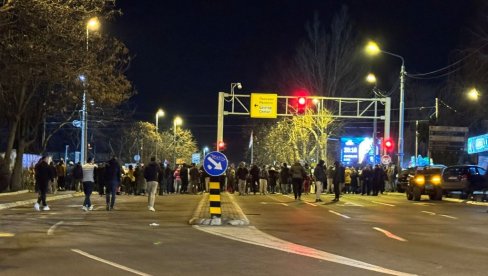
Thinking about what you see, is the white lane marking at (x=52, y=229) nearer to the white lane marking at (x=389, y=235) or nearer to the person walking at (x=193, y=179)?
the white lane marking at (x=389, y=235)

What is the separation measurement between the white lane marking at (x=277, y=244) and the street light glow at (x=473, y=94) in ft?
112

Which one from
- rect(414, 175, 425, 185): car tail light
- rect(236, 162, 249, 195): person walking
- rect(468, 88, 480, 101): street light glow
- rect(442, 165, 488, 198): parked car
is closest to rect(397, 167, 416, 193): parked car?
rect(442, 165, 488, 198): parked car

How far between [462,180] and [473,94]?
18167 mm

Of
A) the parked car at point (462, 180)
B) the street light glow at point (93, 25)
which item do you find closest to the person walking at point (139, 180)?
the street light glow at point (93, 25)

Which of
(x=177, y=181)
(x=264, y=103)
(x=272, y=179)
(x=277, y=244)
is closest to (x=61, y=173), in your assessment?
(x=177, y=181)

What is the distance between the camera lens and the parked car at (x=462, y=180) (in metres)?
29.9

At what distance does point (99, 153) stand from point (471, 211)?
320 feet

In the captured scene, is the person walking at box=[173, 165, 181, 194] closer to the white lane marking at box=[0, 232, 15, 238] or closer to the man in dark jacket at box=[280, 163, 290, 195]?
the man in dark jacket at box=[280, 163, 290, 195]

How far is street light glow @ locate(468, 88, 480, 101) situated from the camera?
149ft

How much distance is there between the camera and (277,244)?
12898mm

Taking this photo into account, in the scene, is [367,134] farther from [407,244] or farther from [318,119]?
[407,244]

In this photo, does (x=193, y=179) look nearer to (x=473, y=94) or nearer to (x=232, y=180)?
(x=232, y=180)

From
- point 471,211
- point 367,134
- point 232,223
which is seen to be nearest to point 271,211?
point 232,223

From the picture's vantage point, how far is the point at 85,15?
69.8 feet
